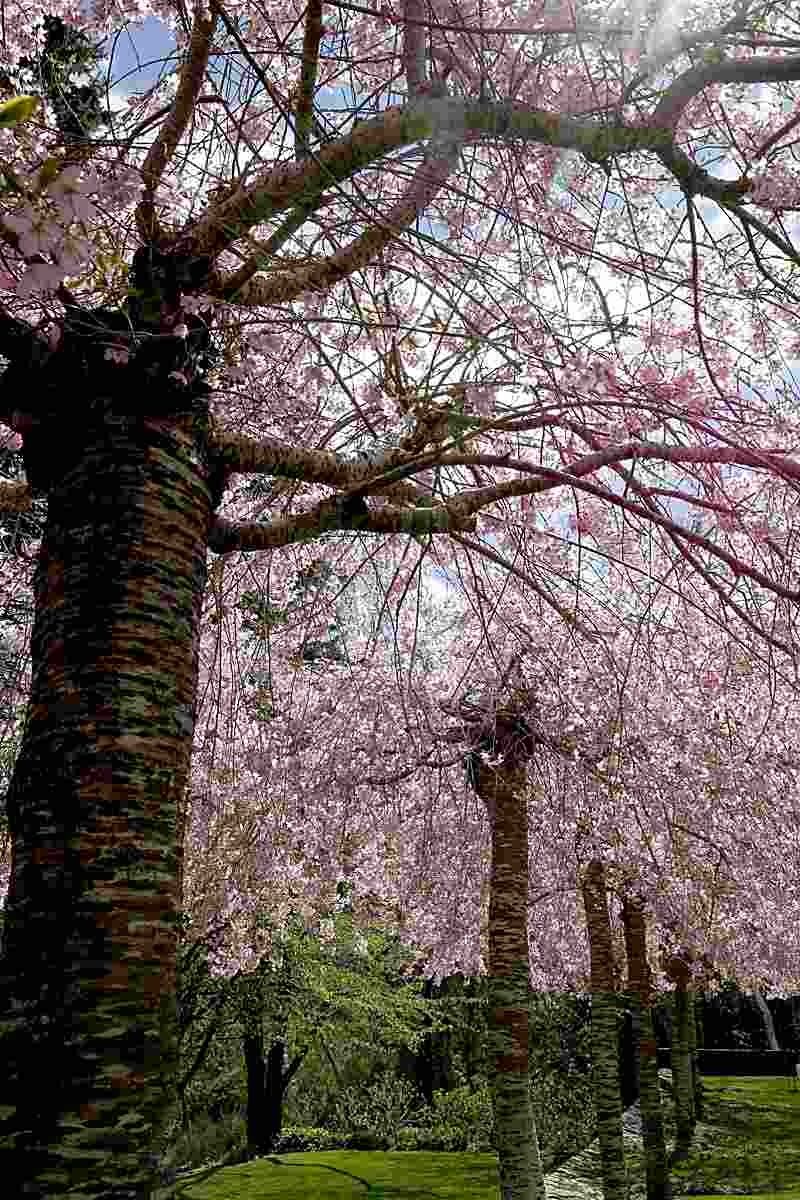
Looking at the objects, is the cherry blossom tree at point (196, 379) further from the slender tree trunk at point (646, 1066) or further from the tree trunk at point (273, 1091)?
the tree trunk at point (273, 1091)

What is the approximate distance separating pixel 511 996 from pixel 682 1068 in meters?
11.0

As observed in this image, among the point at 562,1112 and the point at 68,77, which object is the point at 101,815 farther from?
the point at 562,1112

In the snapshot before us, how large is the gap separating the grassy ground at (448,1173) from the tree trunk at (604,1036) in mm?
2727

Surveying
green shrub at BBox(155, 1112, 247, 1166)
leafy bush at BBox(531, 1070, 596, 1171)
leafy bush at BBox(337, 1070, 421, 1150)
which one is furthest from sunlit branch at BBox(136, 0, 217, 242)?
leafy bush at BBox(337, 1070, 421, 1150)

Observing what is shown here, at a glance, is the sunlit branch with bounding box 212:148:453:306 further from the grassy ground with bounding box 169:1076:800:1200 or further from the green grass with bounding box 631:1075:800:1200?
the green grass with bounding box 631:1075:800:1200

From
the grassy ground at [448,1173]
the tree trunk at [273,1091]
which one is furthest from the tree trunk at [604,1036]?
the tree trunk at [273,1091]

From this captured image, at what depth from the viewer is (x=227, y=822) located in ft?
29.7

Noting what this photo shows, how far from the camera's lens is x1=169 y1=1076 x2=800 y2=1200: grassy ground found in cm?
1194

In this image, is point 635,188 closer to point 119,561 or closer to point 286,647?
point 119,561

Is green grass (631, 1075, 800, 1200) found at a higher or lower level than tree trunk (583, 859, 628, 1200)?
lower

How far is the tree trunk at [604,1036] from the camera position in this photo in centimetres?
945

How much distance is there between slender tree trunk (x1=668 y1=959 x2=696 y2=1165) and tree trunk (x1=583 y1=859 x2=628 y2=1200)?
5406 millimetres

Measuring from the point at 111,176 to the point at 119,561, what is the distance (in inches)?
50.5

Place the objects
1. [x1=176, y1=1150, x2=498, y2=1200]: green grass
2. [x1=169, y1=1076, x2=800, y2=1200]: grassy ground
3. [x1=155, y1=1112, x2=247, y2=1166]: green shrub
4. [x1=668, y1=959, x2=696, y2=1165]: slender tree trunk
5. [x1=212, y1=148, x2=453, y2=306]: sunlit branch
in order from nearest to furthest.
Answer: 1. [x1=212, y1=148, x2=453, y2=306]: sunlit branch
2. [x1=176, y1=1150, x2=498, y2=1200]: green grass
3. [x1=169, y1=1076, x2=800, y2=1200]: grassy ground
4. [x1=668, y1=959, x2=696, y2=1165]: slender tree trunk
5. [x1=155, y1=1112, x2=247, y2=1166]: green shrub
